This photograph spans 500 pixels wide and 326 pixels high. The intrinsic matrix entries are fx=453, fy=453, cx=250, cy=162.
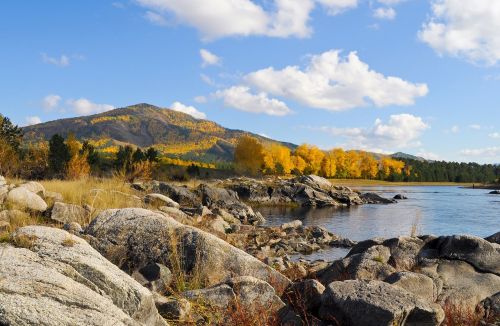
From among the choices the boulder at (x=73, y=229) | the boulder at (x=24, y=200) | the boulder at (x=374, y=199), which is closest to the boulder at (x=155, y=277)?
the boulder at (x=73, y=229)

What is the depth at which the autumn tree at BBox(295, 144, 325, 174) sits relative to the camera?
440 ft

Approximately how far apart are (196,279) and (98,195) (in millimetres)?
A: 8066

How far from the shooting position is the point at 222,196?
162 feet

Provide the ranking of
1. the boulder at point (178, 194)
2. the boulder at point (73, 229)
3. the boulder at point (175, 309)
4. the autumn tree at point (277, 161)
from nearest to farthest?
1. the boulder at point (175, 309)
2. the boulder at point (73, 229)
3. the boulder at point (178, 194)
4. the autumn tree at point (277, 161)

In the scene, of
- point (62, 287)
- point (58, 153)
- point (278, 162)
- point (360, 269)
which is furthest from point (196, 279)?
point (278, 162)

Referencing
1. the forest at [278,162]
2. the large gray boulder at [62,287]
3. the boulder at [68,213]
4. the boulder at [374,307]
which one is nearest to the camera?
the large gray boulder at [62,287]

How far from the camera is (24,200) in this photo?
1395cm

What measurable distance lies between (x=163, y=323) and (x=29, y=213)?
8979mm

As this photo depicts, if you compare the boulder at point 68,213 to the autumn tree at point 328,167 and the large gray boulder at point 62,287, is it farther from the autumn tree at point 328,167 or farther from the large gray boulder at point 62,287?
the autumn tree at point 328,167

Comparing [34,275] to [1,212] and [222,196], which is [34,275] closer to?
[1,212]

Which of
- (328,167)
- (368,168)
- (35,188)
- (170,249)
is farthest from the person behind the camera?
(368,168)

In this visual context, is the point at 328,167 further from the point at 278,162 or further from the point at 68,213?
the point at 68,213

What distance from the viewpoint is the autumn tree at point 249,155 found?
4272 inches

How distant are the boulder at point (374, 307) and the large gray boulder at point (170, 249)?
5.09ft
